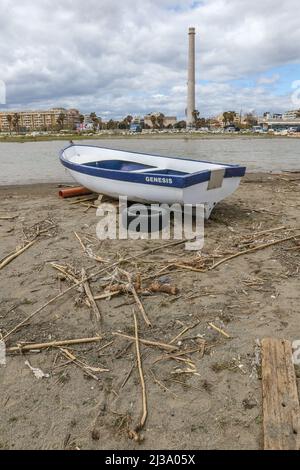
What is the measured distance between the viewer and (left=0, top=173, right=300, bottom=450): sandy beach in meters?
3.35

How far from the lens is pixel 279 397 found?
11.5ft

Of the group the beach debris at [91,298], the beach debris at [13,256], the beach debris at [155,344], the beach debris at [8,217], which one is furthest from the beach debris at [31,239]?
the beach debris at [155,344]

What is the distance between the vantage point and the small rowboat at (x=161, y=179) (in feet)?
28.2

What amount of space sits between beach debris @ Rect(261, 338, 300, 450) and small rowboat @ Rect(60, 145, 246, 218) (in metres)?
4.88

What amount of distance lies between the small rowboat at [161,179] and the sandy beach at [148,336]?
105 cm

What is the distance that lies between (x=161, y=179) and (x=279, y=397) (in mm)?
6016

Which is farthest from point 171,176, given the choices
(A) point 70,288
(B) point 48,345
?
(B) point 48,345

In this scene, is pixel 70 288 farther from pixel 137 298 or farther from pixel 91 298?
pixel 137 298

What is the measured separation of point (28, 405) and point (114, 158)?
10.4 metres

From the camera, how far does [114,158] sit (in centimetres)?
1315

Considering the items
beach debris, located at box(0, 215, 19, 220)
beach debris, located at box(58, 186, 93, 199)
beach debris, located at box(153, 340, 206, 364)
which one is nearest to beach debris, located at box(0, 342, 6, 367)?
beach debris, located at box(153, 340, 206, 364)

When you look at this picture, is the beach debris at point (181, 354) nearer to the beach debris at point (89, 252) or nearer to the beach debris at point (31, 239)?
the beach debris at point (89, 252)

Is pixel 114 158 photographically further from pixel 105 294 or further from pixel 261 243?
pixel 105 294

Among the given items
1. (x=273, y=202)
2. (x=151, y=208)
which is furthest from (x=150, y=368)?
(x=273, y=202)
